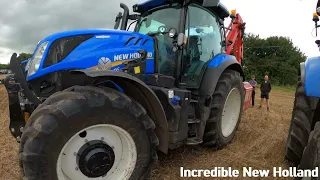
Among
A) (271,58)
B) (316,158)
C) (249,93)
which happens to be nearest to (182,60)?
(316,158)

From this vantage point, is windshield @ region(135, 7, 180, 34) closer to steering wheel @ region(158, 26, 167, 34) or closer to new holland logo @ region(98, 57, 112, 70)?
steering wheel @ region(158, 26, 167, 34)

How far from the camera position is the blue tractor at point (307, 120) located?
86.5 inches

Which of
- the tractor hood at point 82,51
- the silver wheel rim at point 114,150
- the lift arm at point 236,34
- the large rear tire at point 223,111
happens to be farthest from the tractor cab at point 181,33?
the lift arm at point 236,34

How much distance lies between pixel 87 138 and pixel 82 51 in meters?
1.00

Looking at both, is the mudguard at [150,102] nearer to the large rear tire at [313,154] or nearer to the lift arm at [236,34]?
the large rear tire at [313,154]

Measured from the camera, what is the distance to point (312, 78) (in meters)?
2.54

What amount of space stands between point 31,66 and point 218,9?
9.84ft

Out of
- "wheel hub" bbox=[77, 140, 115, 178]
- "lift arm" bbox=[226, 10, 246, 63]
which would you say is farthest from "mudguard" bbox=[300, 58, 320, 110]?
"lift arm" bbox=[226, 10, 246, 63]

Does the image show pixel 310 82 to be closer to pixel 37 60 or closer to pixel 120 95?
pixel 120 95

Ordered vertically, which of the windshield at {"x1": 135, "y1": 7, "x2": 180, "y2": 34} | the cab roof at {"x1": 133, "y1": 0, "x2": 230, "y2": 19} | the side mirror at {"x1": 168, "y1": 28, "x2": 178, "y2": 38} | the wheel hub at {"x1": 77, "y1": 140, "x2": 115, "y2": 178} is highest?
the cab roof at {"x1": 133, "y1": 0, "x2": 230, "y2": 19}

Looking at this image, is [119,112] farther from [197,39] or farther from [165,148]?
[197,39]

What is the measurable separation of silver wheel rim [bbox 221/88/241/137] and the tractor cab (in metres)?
0.82

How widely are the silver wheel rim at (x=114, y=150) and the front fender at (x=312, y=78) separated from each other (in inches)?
68.4

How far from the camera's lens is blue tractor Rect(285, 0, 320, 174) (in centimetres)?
220
